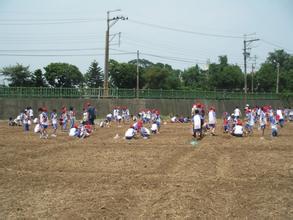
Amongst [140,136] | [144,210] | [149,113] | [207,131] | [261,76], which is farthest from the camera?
[261,76]

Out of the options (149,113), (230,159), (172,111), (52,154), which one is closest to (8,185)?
(52,154)

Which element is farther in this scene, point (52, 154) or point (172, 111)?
point (172, 111)

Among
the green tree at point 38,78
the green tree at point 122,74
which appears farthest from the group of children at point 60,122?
the green tree at point 122,74

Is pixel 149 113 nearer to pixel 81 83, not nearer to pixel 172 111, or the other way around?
pixel 172 111

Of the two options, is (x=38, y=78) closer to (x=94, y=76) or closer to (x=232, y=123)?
(x=94, y=76)

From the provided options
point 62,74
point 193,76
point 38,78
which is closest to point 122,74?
point 62,74

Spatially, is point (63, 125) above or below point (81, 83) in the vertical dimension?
below

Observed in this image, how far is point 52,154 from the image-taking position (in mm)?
14438

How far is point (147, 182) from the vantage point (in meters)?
9.53

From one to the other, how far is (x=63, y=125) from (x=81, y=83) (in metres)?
40.4

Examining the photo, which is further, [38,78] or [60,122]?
Result: [38,78]

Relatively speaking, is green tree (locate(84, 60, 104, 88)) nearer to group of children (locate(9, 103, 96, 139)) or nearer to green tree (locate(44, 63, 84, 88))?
green tree (locate(44, 63, 84, 88))

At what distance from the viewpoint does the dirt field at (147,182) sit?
282 inches

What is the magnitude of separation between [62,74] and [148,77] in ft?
46.0
